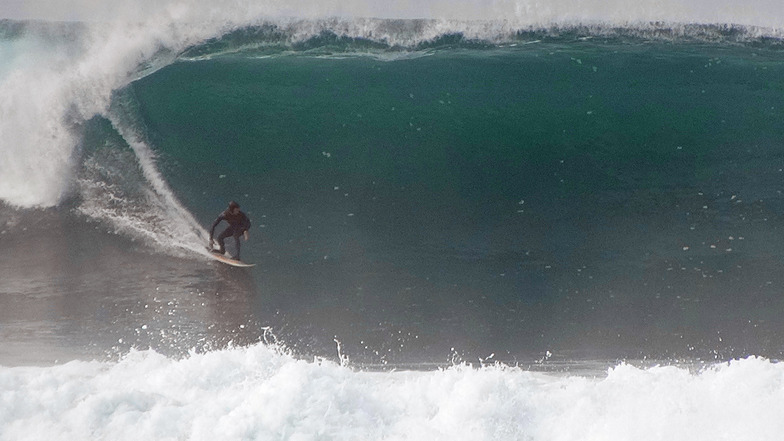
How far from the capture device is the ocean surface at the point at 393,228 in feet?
18.0

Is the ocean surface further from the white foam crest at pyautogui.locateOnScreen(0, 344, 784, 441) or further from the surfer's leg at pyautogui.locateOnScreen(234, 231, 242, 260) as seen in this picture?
the surfer's leg at pyautogui.locateOnScreen(234, 231, 242, 260)

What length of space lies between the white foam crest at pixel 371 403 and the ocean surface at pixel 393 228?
22 millimetres

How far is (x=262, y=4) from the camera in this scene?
849 centimetres

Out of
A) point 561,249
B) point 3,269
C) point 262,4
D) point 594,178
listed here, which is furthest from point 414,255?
point 3,269

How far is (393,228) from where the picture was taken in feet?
25.1

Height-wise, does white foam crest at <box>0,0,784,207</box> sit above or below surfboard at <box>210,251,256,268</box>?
above

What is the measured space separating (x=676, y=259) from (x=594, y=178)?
1.32m

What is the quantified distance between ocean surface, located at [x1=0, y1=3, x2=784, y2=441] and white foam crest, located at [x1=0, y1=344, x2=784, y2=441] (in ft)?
0.07

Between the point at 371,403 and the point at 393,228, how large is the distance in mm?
2536

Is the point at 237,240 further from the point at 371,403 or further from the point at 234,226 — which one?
the point at 371,403

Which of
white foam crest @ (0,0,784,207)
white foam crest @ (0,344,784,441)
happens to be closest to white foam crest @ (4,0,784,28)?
white foam crest @ (0,0,784,207)

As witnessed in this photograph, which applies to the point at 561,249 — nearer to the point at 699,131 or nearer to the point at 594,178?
the point at 594,178

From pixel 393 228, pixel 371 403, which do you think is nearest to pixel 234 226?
pixel 393 228

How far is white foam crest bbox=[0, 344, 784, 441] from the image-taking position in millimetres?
5199
